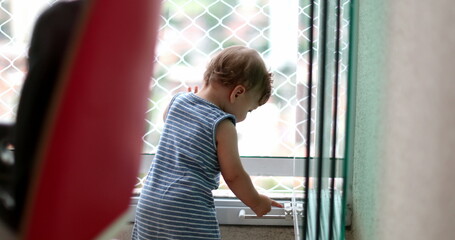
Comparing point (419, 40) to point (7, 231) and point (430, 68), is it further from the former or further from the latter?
point (7, 231)

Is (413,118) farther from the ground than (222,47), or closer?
closer

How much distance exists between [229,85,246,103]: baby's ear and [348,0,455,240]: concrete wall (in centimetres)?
42

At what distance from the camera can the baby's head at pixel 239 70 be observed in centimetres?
137

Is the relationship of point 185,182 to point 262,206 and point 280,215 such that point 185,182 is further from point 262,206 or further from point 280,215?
point 280,215

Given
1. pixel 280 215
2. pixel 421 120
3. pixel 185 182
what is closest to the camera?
pixel 421 120

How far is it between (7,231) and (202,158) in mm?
862

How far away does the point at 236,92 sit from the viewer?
137 centimetres

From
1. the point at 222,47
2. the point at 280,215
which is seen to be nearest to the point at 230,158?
the point at 280,215

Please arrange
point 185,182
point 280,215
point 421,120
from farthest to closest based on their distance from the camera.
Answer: point 280,215 < point 185,182 < point 421,120

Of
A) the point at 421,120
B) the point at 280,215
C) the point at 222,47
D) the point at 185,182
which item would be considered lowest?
the point at 280,215

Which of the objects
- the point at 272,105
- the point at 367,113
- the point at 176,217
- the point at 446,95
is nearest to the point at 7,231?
the point at 446,95

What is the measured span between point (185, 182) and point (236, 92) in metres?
0.24

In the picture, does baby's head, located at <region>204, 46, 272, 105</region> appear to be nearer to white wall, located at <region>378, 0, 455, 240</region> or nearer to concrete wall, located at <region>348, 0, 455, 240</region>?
concrete wall, located at <region>348, 0, 455, 240</region>

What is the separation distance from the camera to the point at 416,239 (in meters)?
0.69
